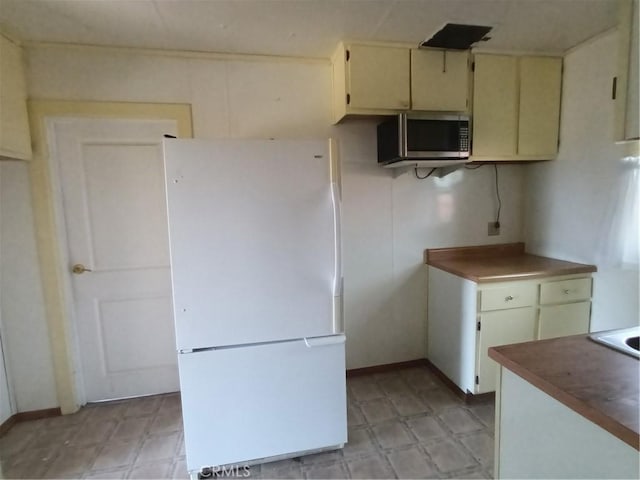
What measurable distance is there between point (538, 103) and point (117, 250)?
122 inches

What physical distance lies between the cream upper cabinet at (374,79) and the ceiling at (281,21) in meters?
0.08

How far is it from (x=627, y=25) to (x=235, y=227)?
5.92 ft

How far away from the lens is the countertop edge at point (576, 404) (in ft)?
2.27

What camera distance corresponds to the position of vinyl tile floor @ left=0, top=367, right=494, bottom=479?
67.4 inches

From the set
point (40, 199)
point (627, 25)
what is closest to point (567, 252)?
point (627, 25)

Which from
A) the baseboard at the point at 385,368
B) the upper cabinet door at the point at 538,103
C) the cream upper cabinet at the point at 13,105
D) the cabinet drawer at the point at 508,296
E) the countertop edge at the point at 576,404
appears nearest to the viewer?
the countertop edge at the point at 576,404

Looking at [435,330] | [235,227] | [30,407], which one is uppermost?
[235,227]

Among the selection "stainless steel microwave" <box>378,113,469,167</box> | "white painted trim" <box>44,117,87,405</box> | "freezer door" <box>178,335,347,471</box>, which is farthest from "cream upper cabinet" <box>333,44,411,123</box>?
"white painted trim" <box>44,117,87,405</box>

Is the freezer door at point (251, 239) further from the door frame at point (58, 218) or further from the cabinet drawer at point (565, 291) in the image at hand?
the cabinet drawer at point (565, 291)

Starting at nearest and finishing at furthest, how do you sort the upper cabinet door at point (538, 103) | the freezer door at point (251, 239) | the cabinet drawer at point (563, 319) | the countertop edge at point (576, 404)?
the countertop edge at point (576, 404)
the freezer door at point (251, 239)
the cabinet drawer at point (563, 319)
the upper cabinet door at point (538, 103)

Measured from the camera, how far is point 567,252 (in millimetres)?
2361

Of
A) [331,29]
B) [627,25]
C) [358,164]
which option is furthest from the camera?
[358,164]

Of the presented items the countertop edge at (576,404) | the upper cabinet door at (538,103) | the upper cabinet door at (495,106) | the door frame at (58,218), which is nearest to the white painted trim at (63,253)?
the door frame at (58,218)

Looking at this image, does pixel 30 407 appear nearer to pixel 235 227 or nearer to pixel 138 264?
pixel 138 264
